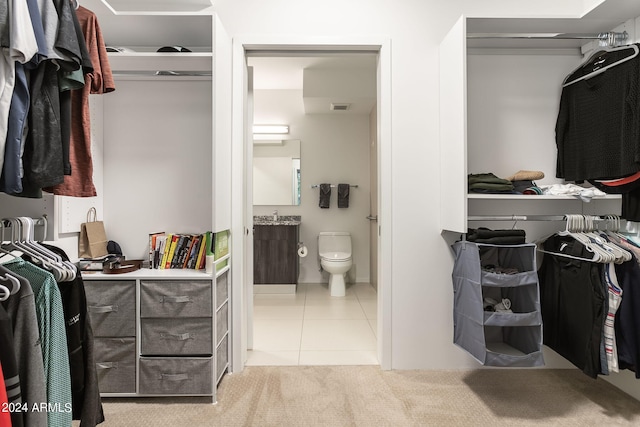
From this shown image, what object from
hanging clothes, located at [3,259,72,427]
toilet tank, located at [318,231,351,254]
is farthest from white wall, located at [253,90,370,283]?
hanging clothes, located at [3,259,72,427]

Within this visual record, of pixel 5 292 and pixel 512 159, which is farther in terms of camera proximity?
pixel 512 159

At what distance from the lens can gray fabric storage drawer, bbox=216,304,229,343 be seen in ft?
7.02

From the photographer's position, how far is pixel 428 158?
240 centimetres

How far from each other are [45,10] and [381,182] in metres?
1.83

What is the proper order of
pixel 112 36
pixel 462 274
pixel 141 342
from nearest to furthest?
pixel 141 342 < pixel 462 274 < pixel 112 36

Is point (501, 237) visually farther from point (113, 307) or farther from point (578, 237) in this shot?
point (113, 307)

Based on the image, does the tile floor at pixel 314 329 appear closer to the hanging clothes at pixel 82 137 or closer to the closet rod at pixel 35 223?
the closet rod at pixel 35 223

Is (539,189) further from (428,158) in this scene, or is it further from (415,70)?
(415,70)

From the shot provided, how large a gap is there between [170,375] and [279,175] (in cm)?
327

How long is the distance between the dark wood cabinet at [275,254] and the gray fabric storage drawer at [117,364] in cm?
247

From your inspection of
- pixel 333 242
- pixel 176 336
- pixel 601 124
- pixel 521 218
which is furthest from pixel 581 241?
pixel 333 242

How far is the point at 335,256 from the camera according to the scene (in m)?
4.39

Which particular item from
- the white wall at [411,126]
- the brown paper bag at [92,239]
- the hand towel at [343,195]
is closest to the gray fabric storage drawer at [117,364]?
the brown paper bag at [92,239]

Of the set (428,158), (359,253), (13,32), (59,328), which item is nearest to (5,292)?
(59,328)
